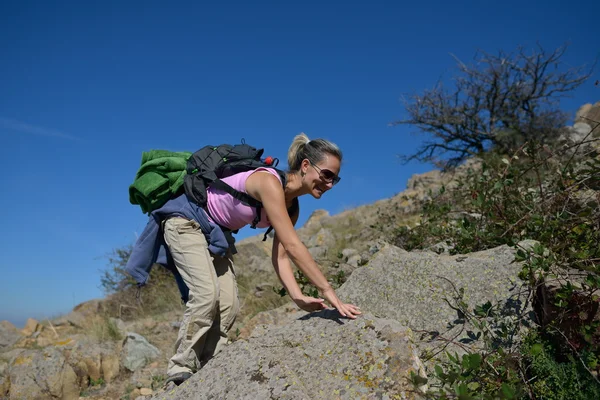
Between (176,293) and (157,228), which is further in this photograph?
(176,293)

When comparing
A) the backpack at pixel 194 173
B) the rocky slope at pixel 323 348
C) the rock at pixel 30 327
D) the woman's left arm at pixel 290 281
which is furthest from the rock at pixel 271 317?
the rock at pixel 30 327

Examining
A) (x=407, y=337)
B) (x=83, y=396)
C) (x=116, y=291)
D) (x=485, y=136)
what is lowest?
(x=407, y=337)

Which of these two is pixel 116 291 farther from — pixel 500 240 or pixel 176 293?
pixel 500 240

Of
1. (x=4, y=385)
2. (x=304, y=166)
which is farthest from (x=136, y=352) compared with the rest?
(x=304, y=166)

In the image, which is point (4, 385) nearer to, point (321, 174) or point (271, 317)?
point (271, 317)

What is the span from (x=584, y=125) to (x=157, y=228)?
17.4 metres

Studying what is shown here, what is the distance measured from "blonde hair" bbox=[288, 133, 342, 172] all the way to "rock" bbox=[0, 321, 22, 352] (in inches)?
307

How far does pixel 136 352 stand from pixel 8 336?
4.93m

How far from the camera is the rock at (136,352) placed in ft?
20.5

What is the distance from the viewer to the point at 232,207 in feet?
11.5

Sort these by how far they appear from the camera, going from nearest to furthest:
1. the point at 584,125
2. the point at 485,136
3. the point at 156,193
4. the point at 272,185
A: the point at 272,185
the point at 156,193
the point at 485,136
the point at 584,125

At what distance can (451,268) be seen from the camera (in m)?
3.69

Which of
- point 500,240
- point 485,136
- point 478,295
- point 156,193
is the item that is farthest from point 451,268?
point 485,136

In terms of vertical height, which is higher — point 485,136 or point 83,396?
point 485,136
